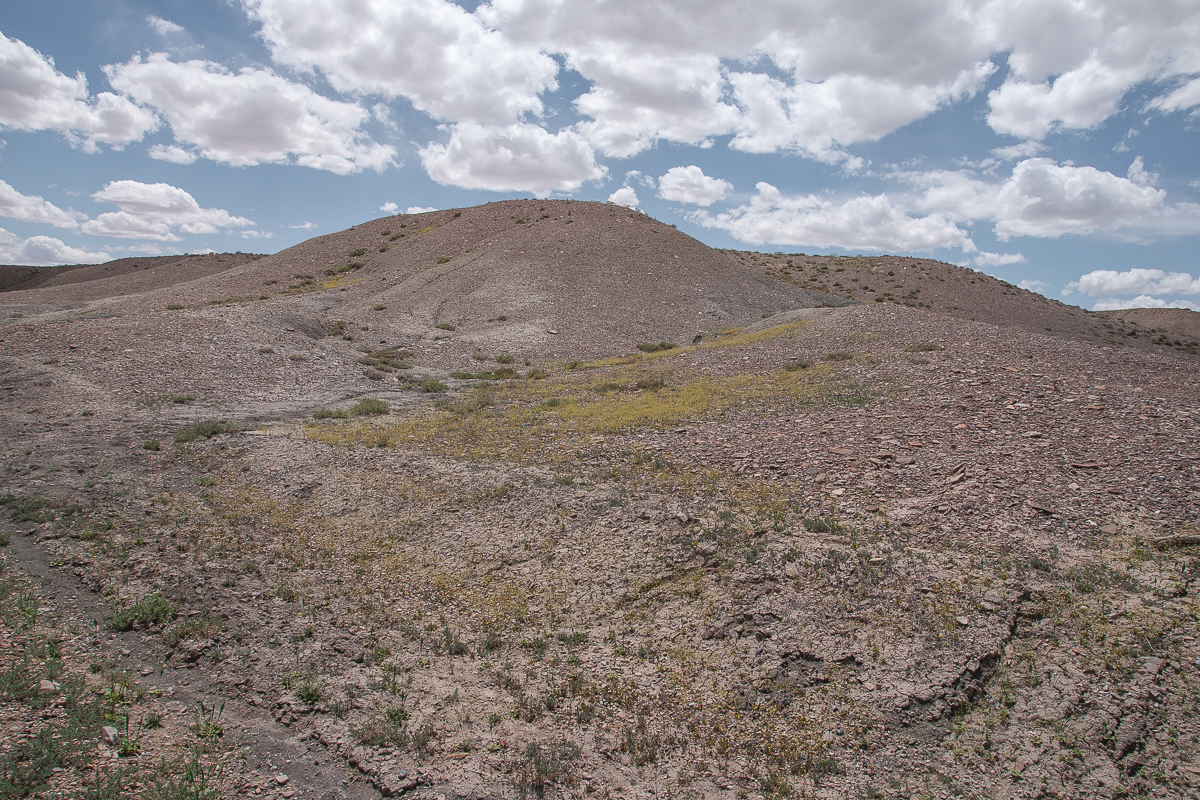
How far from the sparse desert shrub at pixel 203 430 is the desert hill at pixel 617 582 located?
0.07 meters

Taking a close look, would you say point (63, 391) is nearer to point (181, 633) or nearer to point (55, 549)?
point (55, 549)

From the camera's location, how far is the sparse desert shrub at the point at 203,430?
13.0m

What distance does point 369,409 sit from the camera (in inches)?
648

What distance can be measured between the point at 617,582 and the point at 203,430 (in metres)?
11.2

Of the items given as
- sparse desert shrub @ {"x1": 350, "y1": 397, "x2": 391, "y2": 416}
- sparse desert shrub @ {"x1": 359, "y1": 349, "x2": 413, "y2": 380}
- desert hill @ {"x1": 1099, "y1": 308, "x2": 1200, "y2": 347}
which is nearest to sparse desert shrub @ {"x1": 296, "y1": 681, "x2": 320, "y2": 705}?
sparse desert shrub @ {"x1": 350, "y1": 397, "x2": 391, "y2": 416}

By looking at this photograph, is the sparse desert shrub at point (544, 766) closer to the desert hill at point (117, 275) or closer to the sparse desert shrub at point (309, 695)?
the sparse desert shrub at point (309, 695)

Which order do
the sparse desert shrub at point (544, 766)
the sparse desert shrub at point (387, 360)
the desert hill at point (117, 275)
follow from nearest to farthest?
the sparse desert shrub at point (544, 766) → the sparse desert shrub at point (387, 360) → the desert hill at point (117, 275)

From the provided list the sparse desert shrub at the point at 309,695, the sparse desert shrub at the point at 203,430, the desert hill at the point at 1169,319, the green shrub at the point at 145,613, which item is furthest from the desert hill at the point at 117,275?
the desert hill at the point at 1169,319

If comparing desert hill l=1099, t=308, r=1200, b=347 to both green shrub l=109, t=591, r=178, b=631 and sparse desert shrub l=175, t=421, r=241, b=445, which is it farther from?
green shrub l=109, t=591, r=178, b=631

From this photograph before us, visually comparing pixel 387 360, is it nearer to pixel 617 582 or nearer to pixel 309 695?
pixel 617 582


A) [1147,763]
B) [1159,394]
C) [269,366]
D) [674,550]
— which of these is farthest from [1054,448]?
[269,366]

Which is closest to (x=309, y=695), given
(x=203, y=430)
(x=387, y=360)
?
(x=203, y=430)

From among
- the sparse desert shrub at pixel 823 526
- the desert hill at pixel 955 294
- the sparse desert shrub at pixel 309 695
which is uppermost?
the desert hill at pixel 955 294

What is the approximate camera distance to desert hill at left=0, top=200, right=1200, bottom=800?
5402mm
